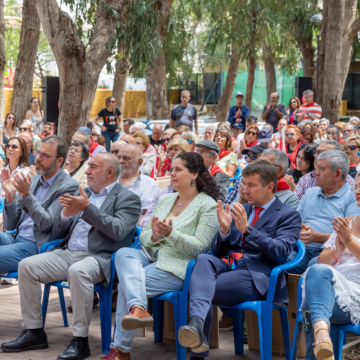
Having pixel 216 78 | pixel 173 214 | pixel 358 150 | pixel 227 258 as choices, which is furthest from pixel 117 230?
pixel 216 78

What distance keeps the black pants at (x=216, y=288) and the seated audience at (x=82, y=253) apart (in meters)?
0.82

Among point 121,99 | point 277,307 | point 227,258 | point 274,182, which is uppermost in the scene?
point 121,99

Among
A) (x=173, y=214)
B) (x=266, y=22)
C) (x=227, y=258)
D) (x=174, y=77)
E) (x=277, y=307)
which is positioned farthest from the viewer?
(x=174, y=77)

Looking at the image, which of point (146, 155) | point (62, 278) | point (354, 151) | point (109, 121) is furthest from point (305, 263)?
point (109, 121)

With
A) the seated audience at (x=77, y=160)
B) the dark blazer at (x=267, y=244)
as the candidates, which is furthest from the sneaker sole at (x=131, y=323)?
the seated audience at (x=77, y=160)

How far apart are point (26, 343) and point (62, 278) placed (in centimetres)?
55

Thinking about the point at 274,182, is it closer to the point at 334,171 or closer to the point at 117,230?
the point at 334,171

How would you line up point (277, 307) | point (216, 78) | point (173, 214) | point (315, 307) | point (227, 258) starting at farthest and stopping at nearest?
point (216, 78), point (173, 214), point (227, 258), point (277, 307), point (315, 307)

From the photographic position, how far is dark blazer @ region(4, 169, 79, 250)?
178 inches

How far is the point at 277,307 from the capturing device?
3.88 m

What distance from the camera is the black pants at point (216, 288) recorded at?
371 centimetres

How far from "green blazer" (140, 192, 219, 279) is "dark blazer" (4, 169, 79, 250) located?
2.71ft

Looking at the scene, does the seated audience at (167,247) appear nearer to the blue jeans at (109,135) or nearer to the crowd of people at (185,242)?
the crowd of people at (185,242)

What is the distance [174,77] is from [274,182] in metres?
25.2
